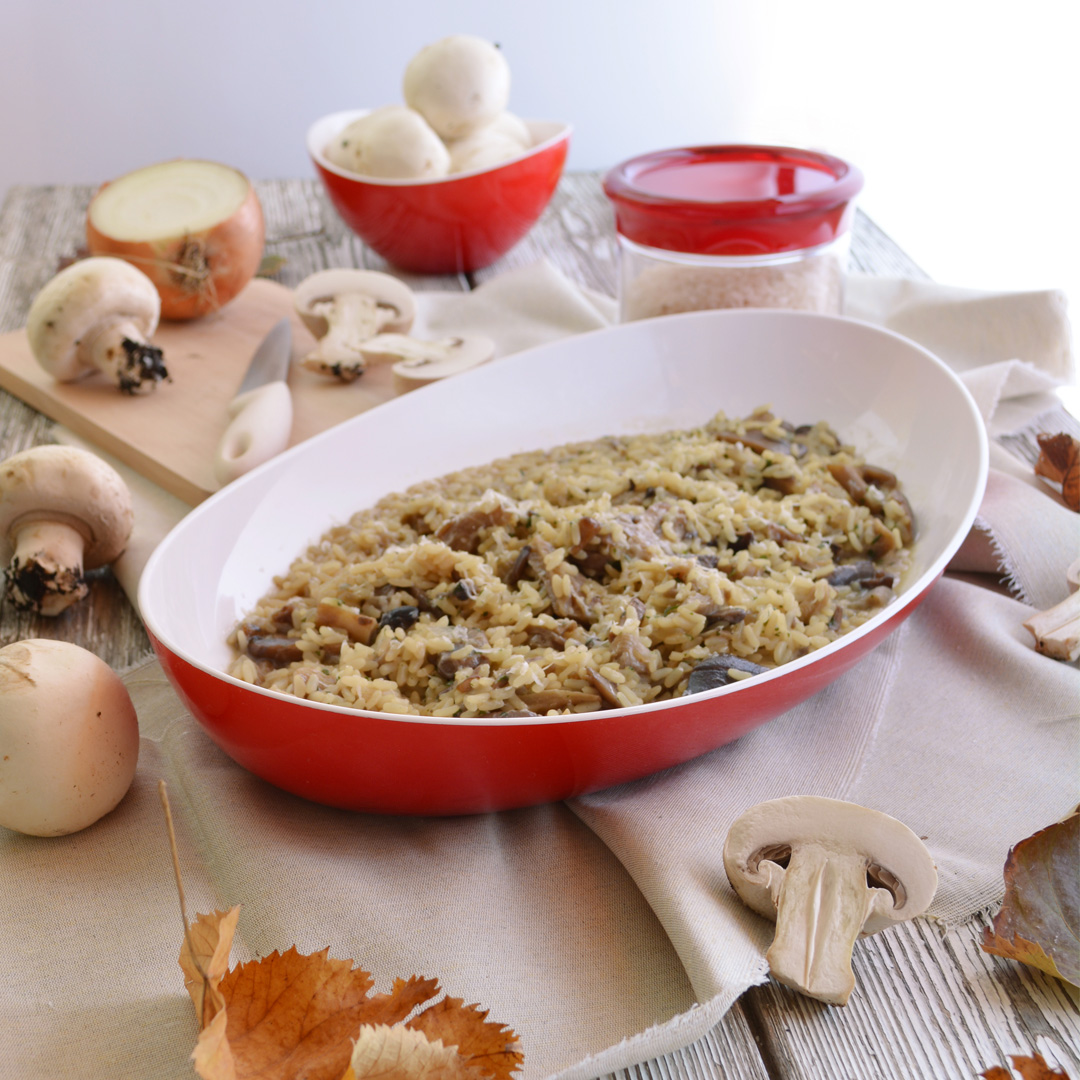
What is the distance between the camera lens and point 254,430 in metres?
2.29

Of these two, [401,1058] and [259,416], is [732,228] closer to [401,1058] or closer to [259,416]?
[259,416]

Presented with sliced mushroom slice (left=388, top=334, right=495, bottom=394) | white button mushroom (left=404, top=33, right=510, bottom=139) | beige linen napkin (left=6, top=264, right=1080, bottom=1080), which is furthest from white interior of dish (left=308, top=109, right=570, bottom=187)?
beige linen napkin (left=6, top=264, right=1080, bottom=1080)

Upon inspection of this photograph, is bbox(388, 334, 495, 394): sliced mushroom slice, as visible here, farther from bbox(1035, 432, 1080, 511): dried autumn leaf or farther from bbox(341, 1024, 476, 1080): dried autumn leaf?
bbox(341, 1024, 476, 1080): dried autumn leaf

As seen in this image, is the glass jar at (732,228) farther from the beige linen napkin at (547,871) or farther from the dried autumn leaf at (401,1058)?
the dried autumn leaf at (401,1058)

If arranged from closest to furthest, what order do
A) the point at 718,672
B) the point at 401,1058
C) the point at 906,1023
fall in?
the point at 401,1058, the point at 906,1023, the point at 718,672

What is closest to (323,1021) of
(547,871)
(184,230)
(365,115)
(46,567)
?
(547,871)

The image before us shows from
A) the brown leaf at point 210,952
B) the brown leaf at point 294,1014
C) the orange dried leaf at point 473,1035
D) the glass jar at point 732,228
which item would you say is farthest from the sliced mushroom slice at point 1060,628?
the brown leaf at point 210,952

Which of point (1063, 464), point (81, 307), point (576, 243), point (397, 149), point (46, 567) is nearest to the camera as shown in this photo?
point (46, 567)

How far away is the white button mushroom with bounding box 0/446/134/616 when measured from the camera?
183 centimetres

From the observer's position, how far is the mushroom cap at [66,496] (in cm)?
183

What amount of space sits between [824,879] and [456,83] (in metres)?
2.54

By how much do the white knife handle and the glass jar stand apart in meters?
0.86

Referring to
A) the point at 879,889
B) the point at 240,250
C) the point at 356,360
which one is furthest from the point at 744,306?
the point at 879,889

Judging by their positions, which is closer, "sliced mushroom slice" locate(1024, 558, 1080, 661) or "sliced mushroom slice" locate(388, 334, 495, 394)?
"sliced mushroom slice" locate(1024, 558, 1080, 661)
